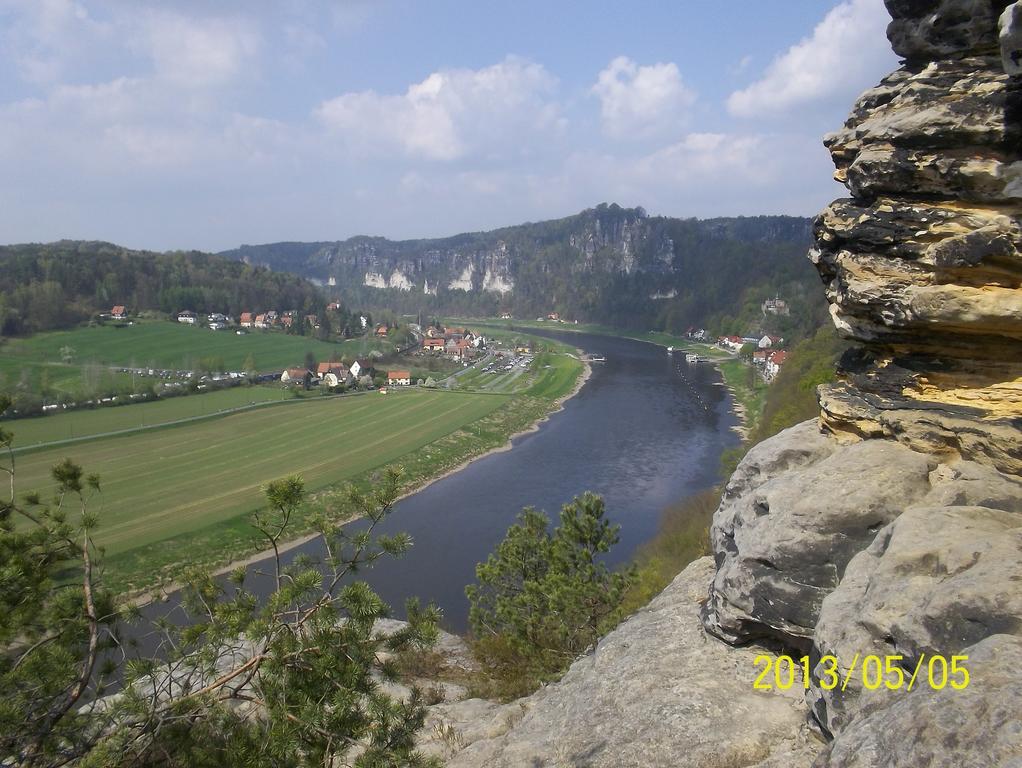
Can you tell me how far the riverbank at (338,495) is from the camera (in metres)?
20.8

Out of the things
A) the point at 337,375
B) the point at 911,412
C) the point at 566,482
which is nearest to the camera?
the point at 911,412

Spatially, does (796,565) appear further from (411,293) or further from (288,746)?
(411,293)

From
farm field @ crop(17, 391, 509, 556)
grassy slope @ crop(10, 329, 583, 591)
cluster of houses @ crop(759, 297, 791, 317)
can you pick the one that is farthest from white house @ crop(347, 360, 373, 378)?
cluster of houses @ crop(759, 297, 791, 317)

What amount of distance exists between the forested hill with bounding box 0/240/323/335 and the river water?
47638mm

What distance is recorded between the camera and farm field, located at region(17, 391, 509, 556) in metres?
25.0

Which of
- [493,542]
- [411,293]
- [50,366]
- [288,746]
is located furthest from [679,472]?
[411,293]

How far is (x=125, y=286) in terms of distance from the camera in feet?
260

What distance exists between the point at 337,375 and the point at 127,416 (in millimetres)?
19994

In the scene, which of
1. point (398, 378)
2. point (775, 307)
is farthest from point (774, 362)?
point (775, 307)

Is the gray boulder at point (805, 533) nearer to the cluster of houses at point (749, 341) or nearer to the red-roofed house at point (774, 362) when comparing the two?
the red-roofed house at point (774, 362)

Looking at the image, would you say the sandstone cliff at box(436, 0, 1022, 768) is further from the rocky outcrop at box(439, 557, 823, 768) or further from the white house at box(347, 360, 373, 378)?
the white house at box(347, 360, 373, 378)

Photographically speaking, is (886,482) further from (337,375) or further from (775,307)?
(775,307)

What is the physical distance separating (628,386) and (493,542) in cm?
3698

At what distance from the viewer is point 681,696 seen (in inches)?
284
